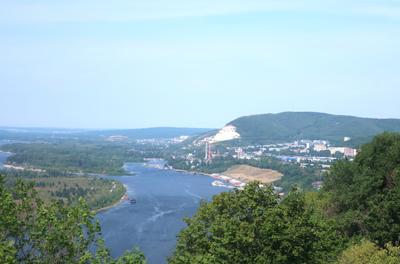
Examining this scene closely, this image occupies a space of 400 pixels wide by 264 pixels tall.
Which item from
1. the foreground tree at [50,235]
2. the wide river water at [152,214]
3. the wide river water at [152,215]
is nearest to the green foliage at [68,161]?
the wide river water at [152,214]

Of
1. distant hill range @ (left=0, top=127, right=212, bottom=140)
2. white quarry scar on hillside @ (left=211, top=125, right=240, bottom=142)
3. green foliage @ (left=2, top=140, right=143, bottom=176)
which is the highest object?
white quarry scar on hillside @ (left=211, top=125, right=240, bottom=142)

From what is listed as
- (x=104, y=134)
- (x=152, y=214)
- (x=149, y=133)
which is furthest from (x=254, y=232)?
(x=149, y=133)

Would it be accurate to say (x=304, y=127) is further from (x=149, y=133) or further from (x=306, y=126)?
(x=149, y=133)

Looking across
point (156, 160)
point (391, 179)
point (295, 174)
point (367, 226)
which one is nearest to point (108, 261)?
point (367, 226)

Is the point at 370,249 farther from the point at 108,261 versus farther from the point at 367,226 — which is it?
the point at 108,261

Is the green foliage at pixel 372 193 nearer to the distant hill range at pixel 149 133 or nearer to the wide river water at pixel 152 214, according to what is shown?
the wide river water at pixel 152 214

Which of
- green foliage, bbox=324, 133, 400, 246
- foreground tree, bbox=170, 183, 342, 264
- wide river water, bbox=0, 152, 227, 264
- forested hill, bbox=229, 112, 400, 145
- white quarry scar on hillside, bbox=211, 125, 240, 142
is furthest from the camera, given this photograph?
white quarry scar on hillside, bbox=211, 125, 240, 142

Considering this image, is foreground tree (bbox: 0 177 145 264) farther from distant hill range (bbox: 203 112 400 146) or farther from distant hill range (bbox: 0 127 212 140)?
distant hill range (bbox: 0 127 212 140)

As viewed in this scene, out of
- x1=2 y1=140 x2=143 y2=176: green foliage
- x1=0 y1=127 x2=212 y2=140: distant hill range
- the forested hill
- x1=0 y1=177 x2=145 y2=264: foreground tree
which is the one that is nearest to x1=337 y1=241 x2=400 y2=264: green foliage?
x1=0 y1=177 x2=145 y2=264: foreground tree
